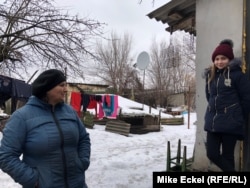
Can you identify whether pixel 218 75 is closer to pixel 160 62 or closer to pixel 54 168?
pixel 54 168

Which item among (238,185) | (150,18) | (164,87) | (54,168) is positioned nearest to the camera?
(54,168)

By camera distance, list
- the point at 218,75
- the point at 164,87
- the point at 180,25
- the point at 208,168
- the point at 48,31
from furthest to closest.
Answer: the point at 164,87 → the point at 48,31 → the point at 180,25 → the point at 208,168 → the point at 218,75

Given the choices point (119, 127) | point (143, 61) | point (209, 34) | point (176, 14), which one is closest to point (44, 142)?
point (209, 34)

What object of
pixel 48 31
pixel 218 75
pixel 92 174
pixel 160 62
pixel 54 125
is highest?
pixel 160 62

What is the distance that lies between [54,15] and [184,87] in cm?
3017

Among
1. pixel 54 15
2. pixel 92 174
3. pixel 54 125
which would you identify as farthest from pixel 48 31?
pixel 54 125

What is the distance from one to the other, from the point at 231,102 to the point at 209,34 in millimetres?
1447

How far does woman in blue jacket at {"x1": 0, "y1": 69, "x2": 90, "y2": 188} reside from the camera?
8.77ft

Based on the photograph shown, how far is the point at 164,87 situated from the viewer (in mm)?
38406

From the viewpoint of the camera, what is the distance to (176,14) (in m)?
5.98

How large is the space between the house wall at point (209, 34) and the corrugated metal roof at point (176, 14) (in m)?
0.57

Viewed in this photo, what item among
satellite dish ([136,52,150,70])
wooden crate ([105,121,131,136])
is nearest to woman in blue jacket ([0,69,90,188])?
wooden crate ([105,121,131,136])

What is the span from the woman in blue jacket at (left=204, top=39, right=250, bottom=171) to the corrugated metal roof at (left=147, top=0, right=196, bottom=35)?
1.79 meters

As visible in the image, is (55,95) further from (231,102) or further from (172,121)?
(172,121)
